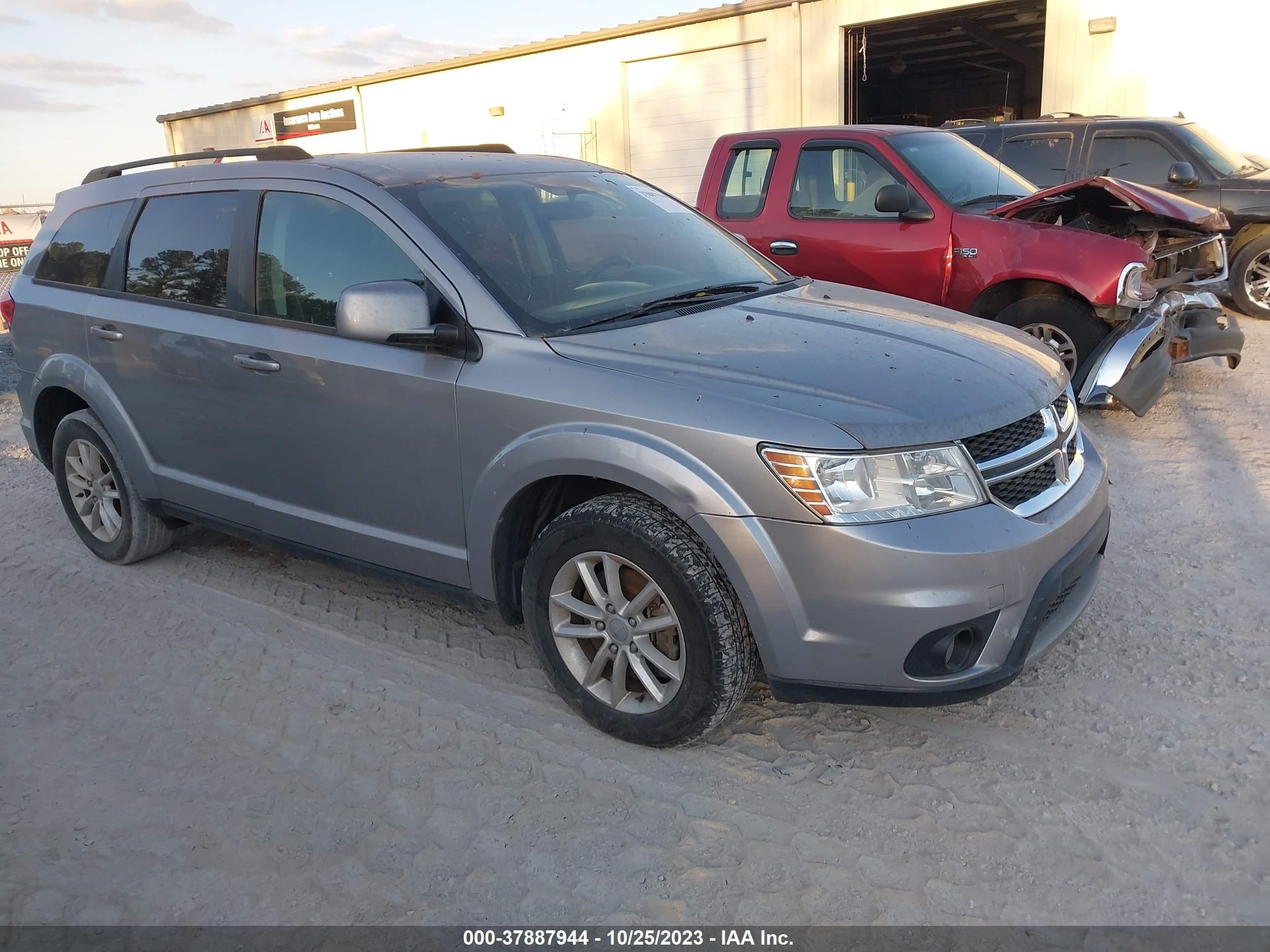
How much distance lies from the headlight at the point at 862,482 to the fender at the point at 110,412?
3073 mm

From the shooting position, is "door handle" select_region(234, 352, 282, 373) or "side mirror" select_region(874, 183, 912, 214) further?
"side mirror" select_region(874, 183, 912, 214)

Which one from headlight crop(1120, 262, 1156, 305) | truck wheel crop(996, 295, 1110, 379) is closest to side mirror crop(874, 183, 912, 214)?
truck wheel crop(996, 295, 1110, 379)

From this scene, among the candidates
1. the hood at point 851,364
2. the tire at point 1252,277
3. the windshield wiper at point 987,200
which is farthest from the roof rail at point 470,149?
the tire at point 1252,277

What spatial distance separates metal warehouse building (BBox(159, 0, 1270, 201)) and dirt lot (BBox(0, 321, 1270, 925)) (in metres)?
11.0

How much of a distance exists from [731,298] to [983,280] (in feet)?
10.7

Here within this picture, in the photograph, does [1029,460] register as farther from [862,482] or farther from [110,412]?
[110,412]

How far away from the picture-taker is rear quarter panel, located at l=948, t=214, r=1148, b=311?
5.97m

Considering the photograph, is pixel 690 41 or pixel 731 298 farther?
pixel 690 41

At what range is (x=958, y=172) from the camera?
6.91m

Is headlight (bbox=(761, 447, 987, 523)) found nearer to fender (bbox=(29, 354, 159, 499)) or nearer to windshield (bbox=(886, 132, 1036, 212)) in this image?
fender (bbox=(29, 354, 159, 499))

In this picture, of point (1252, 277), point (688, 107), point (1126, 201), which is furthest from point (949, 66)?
point (1126, 201)

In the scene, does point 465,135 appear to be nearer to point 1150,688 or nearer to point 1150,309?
point 1150,309

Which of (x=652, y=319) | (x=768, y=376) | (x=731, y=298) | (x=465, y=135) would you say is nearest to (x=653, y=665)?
(x=768, y=376)

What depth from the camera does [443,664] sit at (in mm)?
3736
